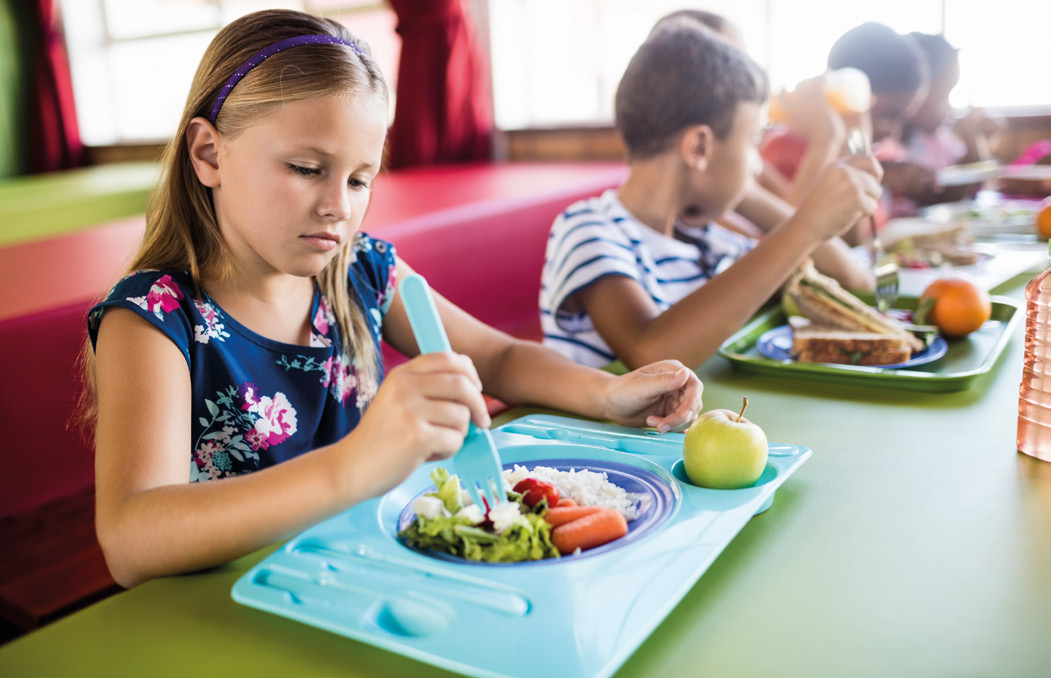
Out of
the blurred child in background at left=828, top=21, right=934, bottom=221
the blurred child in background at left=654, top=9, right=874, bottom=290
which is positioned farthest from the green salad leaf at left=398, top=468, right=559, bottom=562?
the blurred child in background at left=828, top=21, right=934, bottom=221

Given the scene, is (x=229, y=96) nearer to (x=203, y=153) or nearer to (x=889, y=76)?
(x=203, y=153)

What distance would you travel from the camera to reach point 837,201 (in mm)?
1181

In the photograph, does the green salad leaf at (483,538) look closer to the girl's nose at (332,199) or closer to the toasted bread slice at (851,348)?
the girl's nose at (332,199)

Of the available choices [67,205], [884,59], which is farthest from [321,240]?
[67,205]

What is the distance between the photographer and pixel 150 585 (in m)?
0.63

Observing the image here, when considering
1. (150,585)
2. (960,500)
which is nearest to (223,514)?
(150,585)

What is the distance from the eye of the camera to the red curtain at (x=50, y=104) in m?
6.03

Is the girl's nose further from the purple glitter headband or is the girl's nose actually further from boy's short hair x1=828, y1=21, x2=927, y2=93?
boy's short hair x1=828, y1=21, x2=927, y2=93

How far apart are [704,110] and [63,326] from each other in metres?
1.11

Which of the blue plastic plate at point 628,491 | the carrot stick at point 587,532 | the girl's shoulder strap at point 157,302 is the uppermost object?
the girl's shoulder strap at point 157,302

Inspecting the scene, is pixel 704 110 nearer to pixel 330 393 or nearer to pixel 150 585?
pixel 330 393

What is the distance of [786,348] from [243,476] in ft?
2.51

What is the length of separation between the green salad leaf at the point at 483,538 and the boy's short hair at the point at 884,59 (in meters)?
2.28

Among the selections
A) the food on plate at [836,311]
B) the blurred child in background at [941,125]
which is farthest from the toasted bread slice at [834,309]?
the blurred child in background at [941,125]
